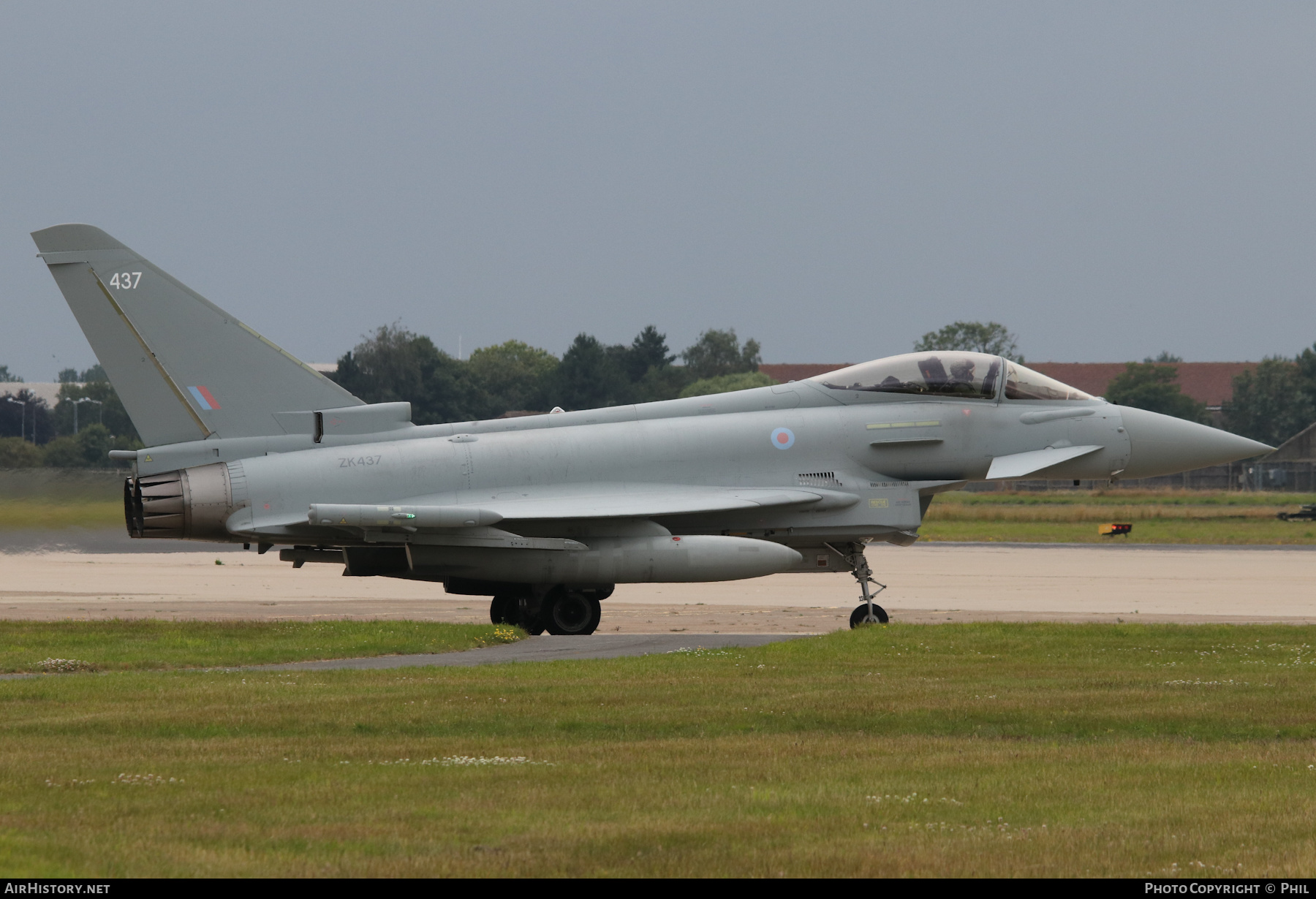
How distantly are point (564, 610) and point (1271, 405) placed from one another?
3741 inches

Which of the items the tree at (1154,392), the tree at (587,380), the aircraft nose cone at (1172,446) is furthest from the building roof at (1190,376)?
the aircraft nose cone at (1172,446)

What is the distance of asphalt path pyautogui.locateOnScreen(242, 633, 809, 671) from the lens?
47.8ft

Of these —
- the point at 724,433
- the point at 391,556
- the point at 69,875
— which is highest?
the point at 724,433

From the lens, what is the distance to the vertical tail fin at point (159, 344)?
17.5 m

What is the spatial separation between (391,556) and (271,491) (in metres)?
1.66

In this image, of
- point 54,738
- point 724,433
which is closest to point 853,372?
point 724,433

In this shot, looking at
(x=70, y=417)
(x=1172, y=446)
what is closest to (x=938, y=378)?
(x=1172, y=446)

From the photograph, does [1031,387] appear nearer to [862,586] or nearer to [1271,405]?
[862,586]

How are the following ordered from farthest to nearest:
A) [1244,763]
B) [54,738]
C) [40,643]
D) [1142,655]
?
[40,643], [1142,655], [54,738], [1244,763]

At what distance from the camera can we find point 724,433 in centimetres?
1889

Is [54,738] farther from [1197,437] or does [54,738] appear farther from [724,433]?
Result: [1197,437]

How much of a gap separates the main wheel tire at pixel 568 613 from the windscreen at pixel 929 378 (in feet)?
14.1

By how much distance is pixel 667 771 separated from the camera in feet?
26.5

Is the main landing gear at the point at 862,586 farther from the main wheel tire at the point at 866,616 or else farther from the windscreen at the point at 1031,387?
the windscreen at the point at 1031,387
